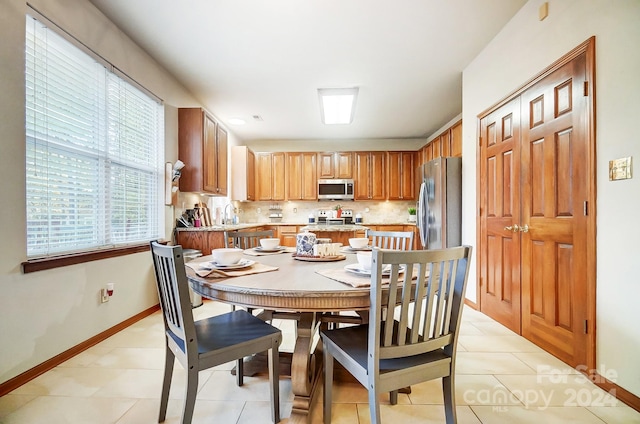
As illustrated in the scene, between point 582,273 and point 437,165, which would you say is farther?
point 437,165

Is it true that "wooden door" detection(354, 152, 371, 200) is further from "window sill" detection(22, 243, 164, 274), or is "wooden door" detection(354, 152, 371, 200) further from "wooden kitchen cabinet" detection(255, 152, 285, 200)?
"window sill" detection(22, 243, 164, 274)

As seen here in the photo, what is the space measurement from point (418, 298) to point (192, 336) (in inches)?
34.4

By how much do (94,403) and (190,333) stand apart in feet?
3.10

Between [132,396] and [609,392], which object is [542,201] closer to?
[609,392]

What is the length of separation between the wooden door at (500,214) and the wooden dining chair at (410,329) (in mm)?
1630

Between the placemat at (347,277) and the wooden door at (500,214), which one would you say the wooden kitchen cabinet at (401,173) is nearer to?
the wooden door at (500,214)

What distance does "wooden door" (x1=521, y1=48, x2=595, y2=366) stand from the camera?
177 cm

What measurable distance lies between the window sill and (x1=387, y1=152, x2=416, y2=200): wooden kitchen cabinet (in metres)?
4.58

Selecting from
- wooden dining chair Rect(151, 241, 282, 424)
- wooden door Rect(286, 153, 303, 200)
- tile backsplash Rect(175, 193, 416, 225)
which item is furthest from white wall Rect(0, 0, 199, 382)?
tile backsplash Rect(175, 193, 416, 225)

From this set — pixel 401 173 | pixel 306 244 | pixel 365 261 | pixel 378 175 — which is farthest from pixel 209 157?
pixel 401 173

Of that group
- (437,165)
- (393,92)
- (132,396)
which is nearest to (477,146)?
(437,165)

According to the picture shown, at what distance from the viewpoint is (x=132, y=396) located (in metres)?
1.58

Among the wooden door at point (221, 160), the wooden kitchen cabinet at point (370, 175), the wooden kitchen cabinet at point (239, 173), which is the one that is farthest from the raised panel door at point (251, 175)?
the wooden kitchen cabinet at point (370, 175)

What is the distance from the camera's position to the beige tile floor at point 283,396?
55.6 inches
